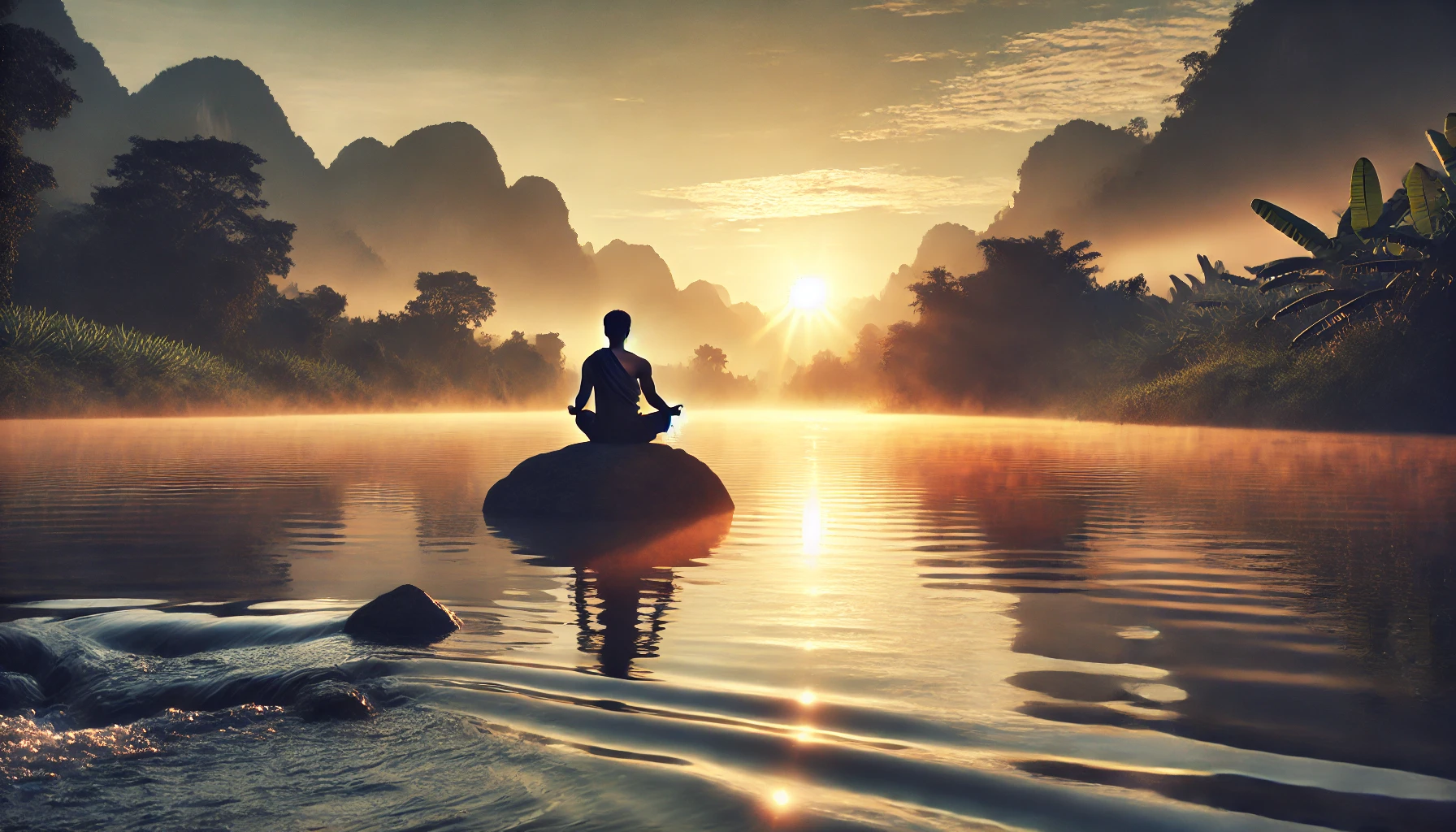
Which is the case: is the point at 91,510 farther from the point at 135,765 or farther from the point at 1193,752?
the point at 1193,752

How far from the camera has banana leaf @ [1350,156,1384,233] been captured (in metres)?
24.7

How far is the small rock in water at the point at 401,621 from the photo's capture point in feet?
16.7

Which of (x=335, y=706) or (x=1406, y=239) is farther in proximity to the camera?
(x=1406, y=239)

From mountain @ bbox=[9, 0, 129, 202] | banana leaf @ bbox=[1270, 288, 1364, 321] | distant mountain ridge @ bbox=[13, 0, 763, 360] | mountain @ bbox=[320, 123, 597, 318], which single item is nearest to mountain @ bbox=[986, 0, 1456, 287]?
banana leaf @ bbox=[1270, 288, 1364, 321]

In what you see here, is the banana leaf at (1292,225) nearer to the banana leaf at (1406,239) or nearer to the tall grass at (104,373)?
the banana leaf at (1406,239)

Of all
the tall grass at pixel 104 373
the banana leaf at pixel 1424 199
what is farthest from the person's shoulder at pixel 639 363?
the tall grass at pixel 104 373

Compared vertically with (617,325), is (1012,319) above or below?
above

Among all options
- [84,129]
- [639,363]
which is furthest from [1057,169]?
[639,363]

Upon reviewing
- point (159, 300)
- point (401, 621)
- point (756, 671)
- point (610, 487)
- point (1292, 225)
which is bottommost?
point (756, 671)

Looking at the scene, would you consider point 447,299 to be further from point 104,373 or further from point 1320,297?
point 1320,297

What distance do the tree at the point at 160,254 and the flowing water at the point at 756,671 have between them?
5014 centimetres

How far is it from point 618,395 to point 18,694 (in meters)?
7.78

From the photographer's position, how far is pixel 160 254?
54.7 metres

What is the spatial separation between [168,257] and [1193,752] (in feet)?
203
